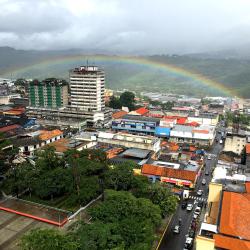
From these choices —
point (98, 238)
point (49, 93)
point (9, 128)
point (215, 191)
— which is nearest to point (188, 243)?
point (215, 191)

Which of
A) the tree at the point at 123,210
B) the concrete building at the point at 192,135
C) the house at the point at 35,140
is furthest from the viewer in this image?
the concrete building at the point at 192,135

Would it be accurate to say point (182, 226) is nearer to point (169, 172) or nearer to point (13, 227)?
point (169, 172)

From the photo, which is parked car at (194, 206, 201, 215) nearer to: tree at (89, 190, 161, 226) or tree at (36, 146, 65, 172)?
tree at (89, 190, 161, 226)

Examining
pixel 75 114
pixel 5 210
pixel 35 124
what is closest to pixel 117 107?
pixel 75 114

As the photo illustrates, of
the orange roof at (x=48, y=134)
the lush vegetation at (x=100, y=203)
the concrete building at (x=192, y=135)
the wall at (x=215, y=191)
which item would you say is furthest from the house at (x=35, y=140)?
the wall at (x=215, y=191)

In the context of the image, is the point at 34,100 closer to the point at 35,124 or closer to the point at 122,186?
the point at 35,124

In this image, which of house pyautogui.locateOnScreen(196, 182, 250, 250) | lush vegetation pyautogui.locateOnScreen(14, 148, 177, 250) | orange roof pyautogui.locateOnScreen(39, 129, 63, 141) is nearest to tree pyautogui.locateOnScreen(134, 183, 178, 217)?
lush vegetation pyautogui.locateOnScreen(14, 148, 177, 250)

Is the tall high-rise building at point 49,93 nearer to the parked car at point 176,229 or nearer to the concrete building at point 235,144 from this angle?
the concrete building at point 235,144
